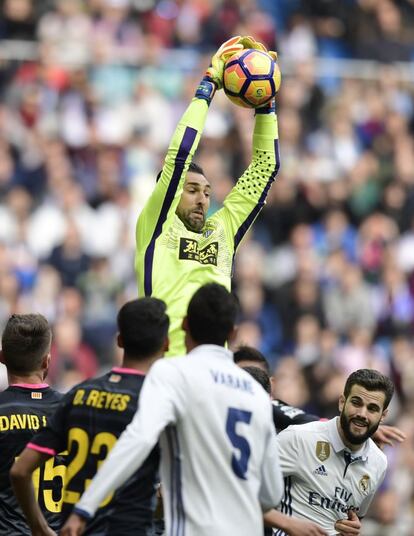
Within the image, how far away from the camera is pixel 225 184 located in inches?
666

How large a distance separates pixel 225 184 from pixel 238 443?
1061 cm

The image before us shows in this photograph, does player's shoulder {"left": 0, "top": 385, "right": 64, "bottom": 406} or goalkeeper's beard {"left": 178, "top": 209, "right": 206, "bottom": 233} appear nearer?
player's shoulder {"left": 0, "top": 385, "right": 64, "bottom": 406}

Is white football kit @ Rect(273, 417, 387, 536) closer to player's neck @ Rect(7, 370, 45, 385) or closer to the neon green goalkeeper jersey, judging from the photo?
the neon green goalkeeper jersey

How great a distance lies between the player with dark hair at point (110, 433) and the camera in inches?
257

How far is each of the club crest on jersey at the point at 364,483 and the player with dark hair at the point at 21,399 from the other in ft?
6.81

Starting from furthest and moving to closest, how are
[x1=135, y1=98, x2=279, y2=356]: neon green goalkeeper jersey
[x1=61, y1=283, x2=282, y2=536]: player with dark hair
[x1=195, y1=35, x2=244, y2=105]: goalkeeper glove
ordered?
[x1=195, y1=35, x2=244, y2=105]: goalkeeper glove < [x1=135, y1=98, x2=279, y2=356]: neon green goalkeeper jersey < [x1=61, y1=283, x2=282, y2=536]: player with dark hair

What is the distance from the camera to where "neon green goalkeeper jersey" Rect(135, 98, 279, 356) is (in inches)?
330

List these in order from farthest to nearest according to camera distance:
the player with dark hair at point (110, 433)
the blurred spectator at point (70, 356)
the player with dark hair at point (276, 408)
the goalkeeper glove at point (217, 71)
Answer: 1. the blurred spectator at point (70, 356)
2. the player with dark hair at point (276, 408)
3. the goalkeeper glove at point (217, 71)
4. the player with dark hair at point (110, 433)

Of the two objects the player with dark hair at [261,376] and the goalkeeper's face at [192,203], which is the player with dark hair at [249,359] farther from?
the goalkeeper's face at [192,203]

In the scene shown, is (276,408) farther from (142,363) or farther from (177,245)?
(142,363)

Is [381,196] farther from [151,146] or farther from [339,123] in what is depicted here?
[151,146]

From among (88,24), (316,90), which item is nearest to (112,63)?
(88,24)

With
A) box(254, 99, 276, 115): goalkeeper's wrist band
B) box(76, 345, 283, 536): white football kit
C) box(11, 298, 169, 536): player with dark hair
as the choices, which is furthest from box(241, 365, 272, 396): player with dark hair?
box(76, 345, 283, 536): white football kit

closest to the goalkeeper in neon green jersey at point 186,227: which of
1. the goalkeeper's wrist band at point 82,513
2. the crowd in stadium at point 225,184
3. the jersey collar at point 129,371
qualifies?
the jersey collar at point 129,371
